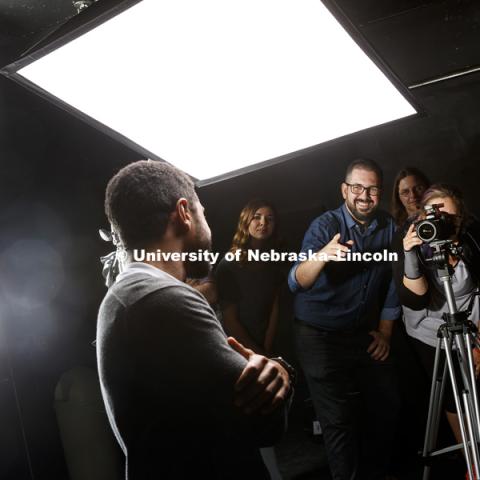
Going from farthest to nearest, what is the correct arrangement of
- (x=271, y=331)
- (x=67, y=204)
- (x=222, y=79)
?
1. (x=67, y=204)
2. (x=271, y=331)
3. (x=222, y=79)

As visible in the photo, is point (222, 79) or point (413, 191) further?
point (413, 191)

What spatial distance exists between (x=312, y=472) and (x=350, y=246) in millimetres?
1151

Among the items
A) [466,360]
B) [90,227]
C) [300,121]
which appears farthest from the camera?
[90,227]

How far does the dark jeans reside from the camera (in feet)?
7.28

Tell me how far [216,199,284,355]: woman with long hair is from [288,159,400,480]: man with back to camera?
0.14 metres

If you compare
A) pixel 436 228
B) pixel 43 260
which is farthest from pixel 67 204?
pixel 436 228

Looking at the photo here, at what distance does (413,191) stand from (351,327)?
737 millimetres

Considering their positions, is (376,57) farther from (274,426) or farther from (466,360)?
(466,360)

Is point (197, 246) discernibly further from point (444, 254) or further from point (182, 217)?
point (444, 254)

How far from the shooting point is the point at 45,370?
9.46 ft

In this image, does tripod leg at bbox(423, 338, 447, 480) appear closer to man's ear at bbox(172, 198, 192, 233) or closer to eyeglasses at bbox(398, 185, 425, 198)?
eyeglasses at bbox(398, 185, 425, 198)

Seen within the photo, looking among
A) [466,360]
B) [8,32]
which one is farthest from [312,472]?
[8,32]

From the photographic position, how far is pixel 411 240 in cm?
224

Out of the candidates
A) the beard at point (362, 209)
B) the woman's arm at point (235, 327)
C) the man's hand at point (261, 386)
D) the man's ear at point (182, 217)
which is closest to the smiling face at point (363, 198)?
the beard at point (362, 209)
